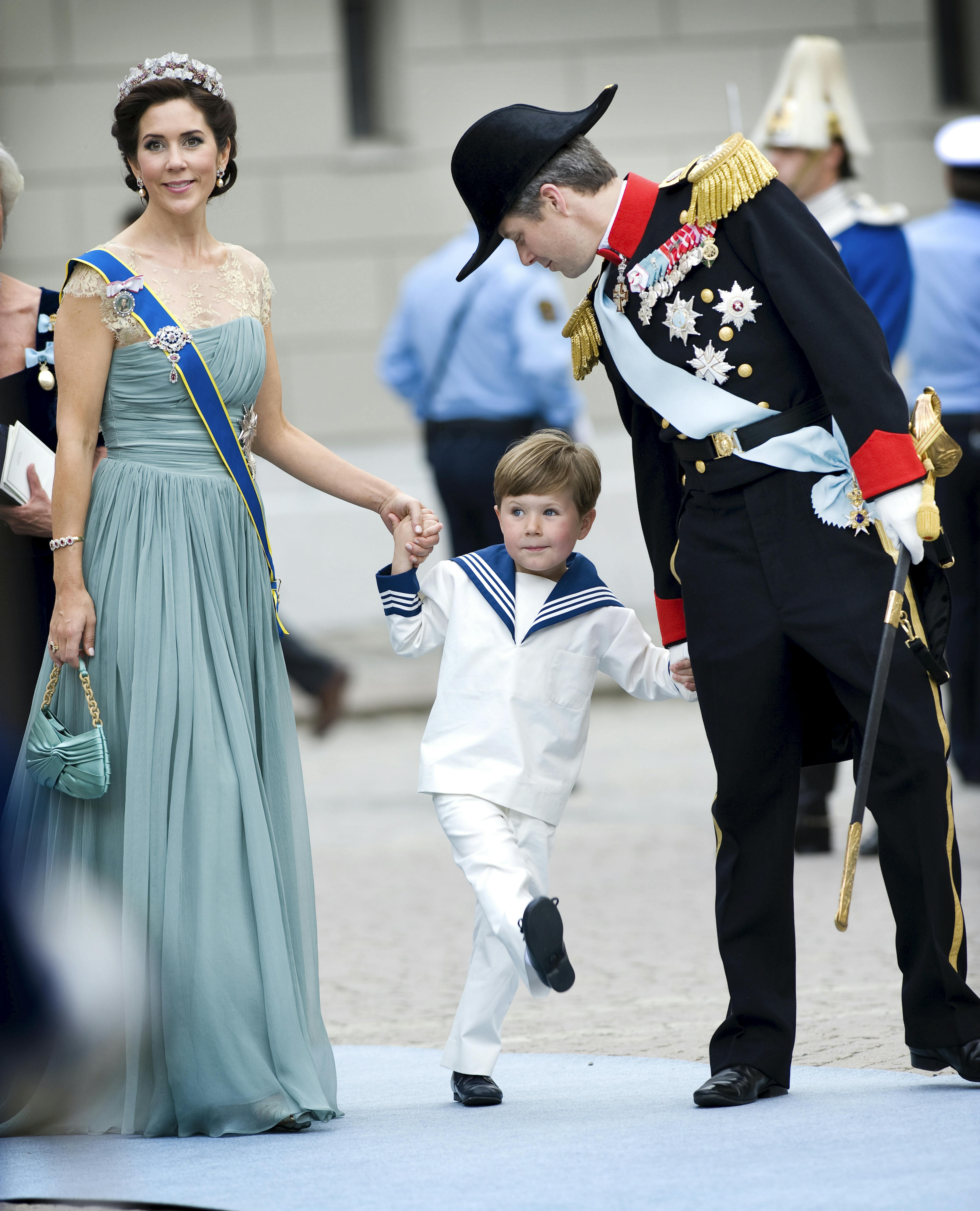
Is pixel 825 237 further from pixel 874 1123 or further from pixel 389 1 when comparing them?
pixel 389 1

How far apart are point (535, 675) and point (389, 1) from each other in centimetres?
889

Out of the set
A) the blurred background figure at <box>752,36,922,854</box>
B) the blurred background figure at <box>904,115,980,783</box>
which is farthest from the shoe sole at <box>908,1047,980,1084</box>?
the blurred background figure at <box>904,115,980,783</box>

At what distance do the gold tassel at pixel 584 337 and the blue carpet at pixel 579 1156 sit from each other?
1312 mm

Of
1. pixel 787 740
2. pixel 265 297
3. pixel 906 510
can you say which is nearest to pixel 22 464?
pixel 265 297

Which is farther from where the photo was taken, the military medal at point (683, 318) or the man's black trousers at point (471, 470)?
the man's black trousers at point (471, 470)

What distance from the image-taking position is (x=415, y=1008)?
4.62 meters

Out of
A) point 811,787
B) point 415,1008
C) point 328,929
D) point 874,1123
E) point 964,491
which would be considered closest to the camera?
point 874,1123

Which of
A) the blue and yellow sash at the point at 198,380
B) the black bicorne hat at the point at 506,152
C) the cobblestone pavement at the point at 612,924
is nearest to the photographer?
the black bicorne hat at the point at 506,152

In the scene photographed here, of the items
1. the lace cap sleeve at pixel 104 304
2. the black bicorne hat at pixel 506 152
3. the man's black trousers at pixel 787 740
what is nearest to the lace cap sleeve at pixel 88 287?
the lace cap sleeve at pixel 104 304

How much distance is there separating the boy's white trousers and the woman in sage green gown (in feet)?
0.87

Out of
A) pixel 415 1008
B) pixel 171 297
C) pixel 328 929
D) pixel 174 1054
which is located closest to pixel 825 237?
pixel 171 297

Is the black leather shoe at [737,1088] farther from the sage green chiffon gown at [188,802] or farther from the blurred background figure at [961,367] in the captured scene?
the blurred background figure at [961,367]

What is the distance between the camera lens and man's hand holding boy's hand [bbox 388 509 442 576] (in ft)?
12.1

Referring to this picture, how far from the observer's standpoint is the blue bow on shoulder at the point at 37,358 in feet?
12.6
